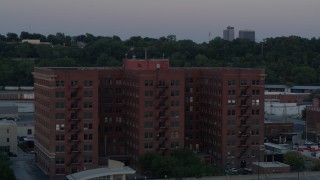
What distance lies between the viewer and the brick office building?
37062 mm

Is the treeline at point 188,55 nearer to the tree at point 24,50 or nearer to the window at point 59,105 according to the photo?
the tree at point 24,50

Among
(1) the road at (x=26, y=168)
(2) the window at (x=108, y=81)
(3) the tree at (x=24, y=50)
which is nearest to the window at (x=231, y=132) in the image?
(2) the window at (x=108, y=81)

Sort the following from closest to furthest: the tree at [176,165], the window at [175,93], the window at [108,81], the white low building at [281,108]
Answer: the tree at [176,165], the window at [175,93], the window at [108,81], the white low building at [281,108]

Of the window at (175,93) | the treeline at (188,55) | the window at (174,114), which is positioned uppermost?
the treeline at (188,55)

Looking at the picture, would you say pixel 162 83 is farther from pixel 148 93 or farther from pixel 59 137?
pixel 59 137

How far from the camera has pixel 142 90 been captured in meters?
38.2

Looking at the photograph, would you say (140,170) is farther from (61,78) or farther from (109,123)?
(61,78)

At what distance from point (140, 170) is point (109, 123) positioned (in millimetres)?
4197

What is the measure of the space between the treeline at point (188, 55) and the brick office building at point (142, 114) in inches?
1841

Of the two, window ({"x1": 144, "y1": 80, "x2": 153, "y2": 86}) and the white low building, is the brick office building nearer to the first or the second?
window ({"x1": 144, "y1": 80, "x2": 153, "y2": 86})

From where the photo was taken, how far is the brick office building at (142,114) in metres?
37.1

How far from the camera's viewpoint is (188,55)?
106 metres

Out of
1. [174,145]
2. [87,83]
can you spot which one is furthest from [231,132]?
[87,83]

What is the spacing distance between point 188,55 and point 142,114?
6820cm
